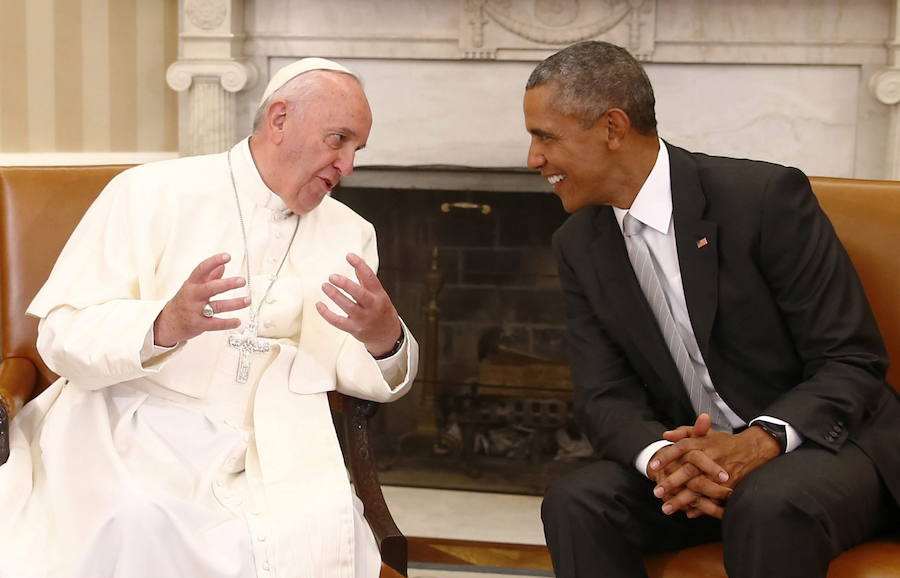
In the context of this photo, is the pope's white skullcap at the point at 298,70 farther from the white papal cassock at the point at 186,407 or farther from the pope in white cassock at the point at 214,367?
the white papal cassock at the point at 186,407

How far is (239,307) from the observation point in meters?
2.23

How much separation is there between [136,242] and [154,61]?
225cm

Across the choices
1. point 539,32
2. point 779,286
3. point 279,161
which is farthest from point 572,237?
point 539,32

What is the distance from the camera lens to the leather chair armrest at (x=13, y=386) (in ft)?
7.95

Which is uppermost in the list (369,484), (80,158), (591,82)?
(591,82)

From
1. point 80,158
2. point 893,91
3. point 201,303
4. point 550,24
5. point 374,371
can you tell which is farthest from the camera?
point 80,158

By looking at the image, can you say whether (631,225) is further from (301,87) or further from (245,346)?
(245,346)

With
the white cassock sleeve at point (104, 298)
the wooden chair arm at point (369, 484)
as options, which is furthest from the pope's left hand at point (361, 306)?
the white cassock sleeve at point (104, 298)

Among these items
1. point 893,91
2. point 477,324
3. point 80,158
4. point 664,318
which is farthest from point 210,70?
point 893,91

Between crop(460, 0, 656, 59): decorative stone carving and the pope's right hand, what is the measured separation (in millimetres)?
2345

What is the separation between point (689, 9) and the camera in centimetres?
426

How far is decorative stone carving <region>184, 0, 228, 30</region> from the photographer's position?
431cm

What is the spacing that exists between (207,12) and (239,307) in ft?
7.94

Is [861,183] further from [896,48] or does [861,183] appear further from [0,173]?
[0,173]
